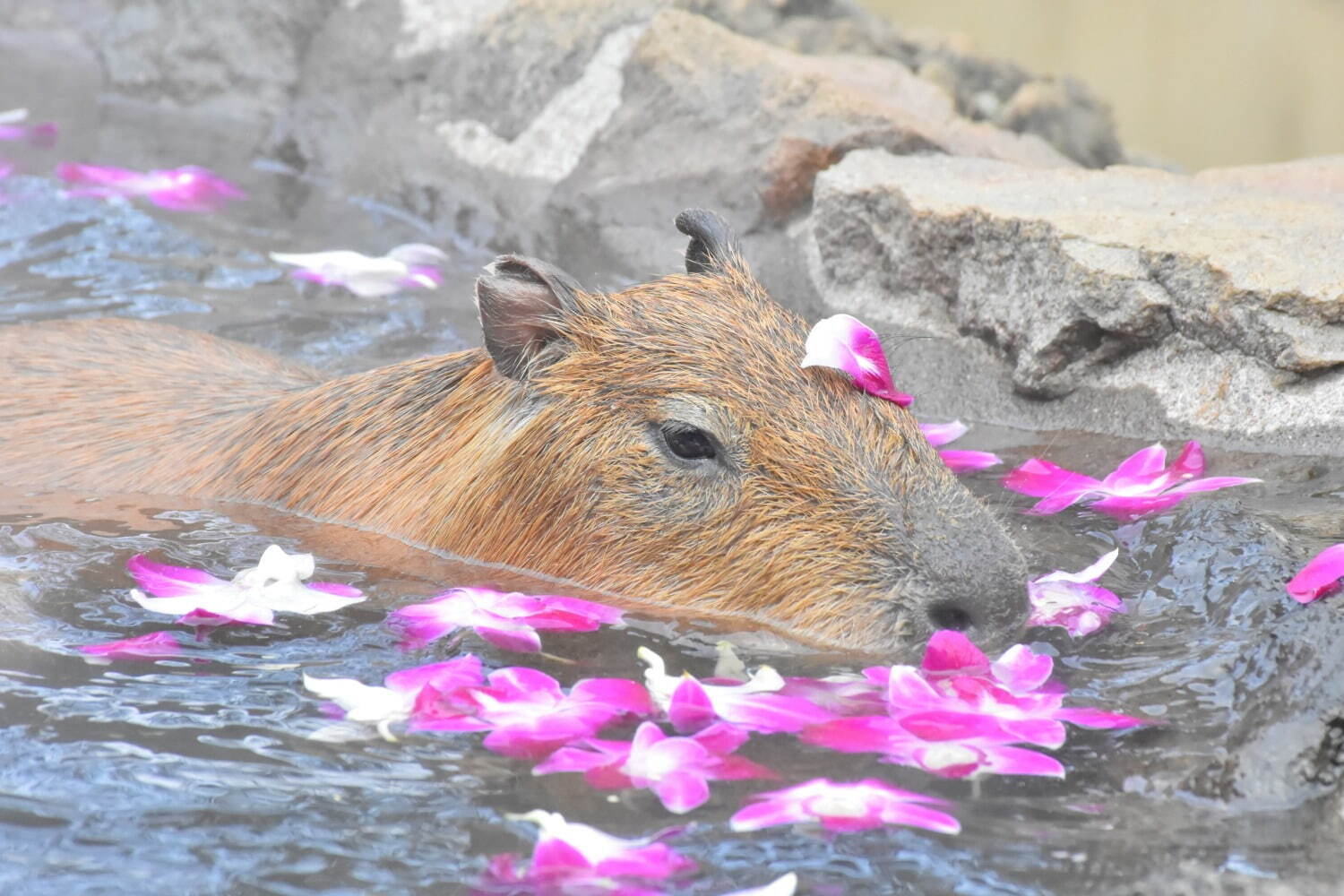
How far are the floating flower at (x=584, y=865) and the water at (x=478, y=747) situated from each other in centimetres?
5

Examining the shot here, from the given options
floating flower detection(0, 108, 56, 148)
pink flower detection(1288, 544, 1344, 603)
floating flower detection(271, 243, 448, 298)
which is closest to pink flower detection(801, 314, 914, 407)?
pink flower detection(1288, 544, 1344, 603)

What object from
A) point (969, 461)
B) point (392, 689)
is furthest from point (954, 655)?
point (969, 461)

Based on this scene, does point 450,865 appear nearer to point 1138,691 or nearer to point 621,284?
point 1138,691

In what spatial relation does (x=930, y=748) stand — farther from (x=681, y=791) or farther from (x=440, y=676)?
(x=440, y=676)

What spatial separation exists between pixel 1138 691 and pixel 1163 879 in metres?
0.70

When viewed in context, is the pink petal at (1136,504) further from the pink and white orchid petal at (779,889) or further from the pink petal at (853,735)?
the pink and white orchid petal at (779,889)

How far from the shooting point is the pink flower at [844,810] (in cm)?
241

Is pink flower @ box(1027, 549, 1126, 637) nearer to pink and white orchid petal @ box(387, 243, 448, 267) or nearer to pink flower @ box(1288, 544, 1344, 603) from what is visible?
pink flower @ box(1288, 544, 1344, 603)

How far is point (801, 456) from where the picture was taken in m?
3.43

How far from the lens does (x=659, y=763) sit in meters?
2.62

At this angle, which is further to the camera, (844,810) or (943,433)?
(943,433)

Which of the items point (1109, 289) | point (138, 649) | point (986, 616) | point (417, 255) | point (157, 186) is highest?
point (1109, 289)

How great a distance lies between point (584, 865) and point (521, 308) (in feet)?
5.69

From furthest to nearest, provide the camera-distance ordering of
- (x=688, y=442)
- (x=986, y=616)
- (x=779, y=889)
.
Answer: (x=688, y=442)
(x=986, y=616)
(x=779, y=889)
